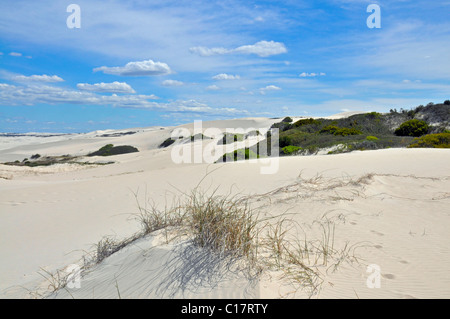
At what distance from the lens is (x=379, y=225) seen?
484 cm

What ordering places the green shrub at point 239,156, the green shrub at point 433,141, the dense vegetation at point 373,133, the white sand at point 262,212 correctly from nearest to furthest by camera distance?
the white sand at point 262,212 < the green shrub at point 433,141 < the dense vegetation at point 373,133 < the green shrub at point 239,156

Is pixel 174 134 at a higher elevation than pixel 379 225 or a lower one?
higher

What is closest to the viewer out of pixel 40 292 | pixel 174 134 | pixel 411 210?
pixel 40 292

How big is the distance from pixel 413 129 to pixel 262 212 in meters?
19.2

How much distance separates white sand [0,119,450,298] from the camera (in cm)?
290

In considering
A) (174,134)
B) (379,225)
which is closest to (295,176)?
(379,225)

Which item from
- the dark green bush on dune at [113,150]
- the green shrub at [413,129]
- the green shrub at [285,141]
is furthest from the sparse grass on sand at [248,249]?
the dark green bush on dune at [113,150]

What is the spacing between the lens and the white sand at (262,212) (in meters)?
2.90

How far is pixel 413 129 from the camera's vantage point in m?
20.7

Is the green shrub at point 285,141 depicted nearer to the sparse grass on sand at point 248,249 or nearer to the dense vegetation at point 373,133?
the dense vegetation at point 373,133

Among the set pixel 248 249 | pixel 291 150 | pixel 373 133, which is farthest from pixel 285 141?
pixel 248 249

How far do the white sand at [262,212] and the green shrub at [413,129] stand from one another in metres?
10.0
